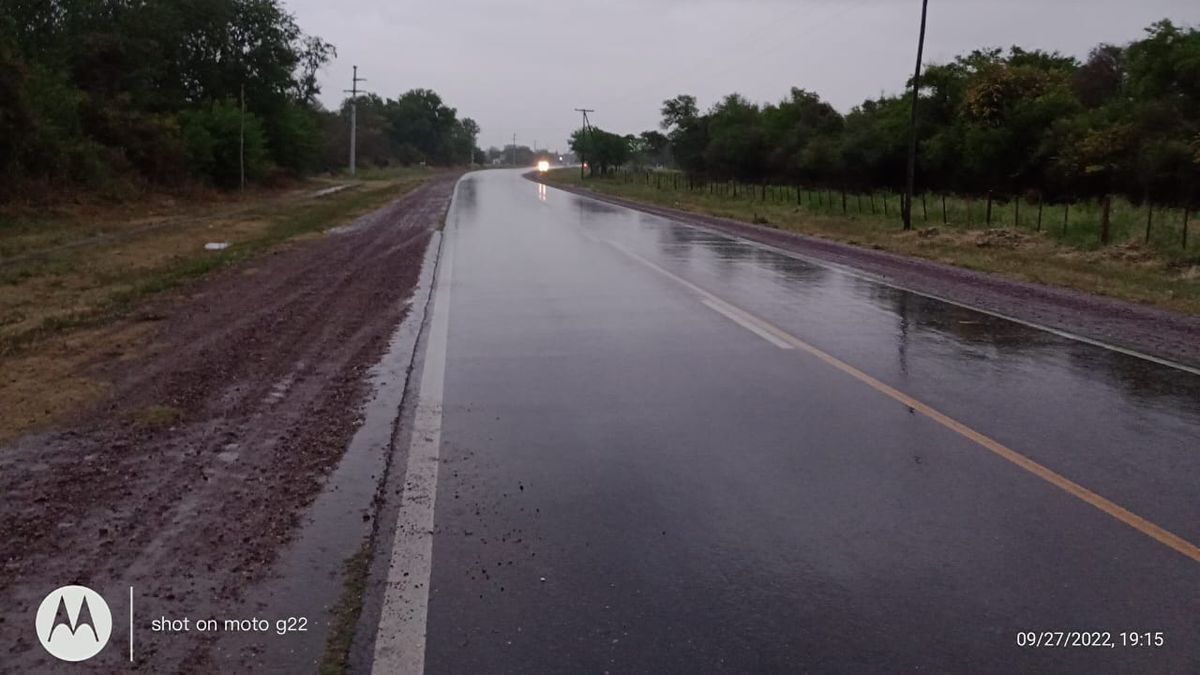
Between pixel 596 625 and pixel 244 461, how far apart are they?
3.04m

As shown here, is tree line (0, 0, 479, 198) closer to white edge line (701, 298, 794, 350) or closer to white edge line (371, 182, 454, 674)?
white edge line (701, 298, 794, 350)

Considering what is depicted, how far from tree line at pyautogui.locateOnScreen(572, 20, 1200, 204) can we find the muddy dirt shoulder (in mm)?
14207

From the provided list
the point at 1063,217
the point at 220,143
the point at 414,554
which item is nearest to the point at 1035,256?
the point at 1063,217

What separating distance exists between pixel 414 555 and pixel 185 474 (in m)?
1.93

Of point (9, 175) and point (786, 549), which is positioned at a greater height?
point (9, 175)

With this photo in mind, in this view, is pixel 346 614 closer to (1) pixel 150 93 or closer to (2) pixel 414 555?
(2) pixel 414 555

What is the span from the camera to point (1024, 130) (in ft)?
133

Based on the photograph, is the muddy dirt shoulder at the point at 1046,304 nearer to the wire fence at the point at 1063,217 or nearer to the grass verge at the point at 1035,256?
the grass verge at the point at 1035,256

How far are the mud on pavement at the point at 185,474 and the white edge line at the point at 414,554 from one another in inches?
11.7

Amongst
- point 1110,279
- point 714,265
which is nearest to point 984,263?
point 1110,279

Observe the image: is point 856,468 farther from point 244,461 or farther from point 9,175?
point 9,175

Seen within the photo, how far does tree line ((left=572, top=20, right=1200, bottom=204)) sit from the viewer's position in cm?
3134

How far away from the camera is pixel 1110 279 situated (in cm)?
1744
